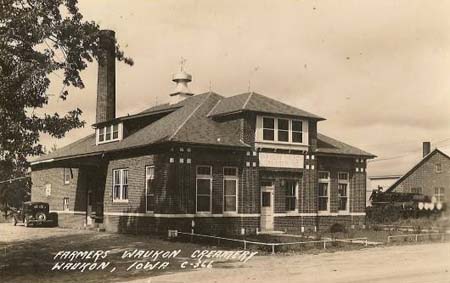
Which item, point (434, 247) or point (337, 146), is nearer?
point (434, 247)

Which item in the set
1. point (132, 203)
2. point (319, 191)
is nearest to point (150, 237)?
point (132, 203)

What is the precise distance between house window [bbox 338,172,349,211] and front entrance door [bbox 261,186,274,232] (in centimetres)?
468

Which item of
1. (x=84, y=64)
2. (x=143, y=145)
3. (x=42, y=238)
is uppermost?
(x=84, y=64)

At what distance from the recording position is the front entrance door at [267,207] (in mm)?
27875

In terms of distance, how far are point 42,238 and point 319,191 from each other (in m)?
13.6

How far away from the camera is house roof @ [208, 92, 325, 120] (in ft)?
89.6

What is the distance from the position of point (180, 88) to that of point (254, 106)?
967 cm

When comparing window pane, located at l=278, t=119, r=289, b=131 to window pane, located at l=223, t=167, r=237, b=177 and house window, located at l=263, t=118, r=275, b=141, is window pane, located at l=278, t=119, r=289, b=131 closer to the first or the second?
house window, located at l=263, t=118, r=275, b=141

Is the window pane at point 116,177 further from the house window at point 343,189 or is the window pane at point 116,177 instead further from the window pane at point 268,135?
the house window at point 343,189

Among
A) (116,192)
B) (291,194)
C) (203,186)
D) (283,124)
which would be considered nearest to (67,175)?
(116,192)

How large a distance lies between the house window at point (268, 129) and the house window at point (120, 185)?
698 cm

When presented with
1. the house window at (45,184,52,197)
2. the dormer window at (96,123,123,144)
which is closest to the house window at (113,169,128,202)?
the dormer window at (96,123,123,144)

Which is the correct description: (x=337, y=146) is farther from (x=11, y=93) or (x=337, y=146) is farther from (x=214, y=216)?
(x=11, y=93)

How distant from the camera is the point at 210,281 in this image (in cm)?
1356
